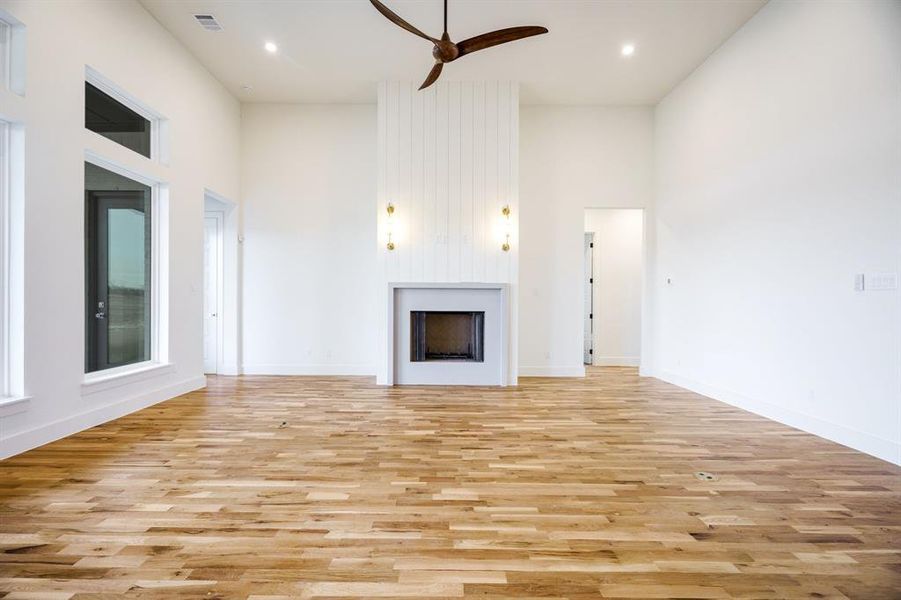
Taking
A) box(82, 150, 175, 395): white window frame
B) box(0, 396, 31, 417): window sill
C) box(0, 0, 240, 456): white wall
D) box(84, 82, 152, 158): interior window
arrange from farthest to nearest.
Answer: box(82, 150, 175, 395): white window frame, box(84, 82, 152, 158): interior window, box(0, 0, 240, 456): white wall, box(0, 396, 31, 417): window sill

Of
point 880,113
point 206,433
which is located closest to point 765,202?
point 880,113

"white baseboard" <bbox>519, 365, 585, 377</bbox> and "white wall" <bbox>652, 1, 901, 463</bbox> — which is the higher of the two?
"white wall" <bbox>652, 1, 901, 463</bbox>

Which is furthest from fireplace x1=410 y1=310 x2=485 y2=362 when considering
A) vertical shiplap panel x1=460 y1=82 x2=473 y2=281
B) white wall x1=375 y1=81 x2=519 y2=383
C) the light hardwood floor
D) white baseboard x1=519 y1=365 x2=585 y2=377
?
the light hardwood floor

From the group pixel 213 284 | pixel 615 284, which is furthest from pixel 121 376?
pixel 615 284

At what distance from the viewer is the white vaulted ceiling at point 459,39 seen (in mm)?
4262

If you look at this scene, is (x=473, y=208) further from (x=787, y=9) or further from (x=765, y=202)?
(x=787, y=9)

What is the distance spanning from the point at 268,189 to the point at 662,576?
6.46 m

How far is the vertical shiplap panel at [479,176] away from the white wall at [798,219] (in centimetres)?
265

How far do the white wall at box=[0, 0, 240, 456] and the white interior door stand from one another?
148 cm

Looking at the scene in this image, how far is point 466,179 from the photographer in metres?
5.67

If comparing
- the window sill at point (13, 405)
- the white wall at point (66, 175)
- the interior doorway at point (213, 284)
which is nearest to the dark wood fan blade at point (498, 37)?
the white wall at point (66, 175)

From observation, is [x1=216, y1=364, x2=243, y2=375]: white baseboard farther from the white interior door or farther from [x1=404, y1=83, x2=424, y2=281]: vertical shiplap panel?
[x1=404, y1=83, x2=424, y2=281]: vertical shiplap panel

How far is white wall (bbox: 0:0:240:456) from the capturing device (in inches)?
124

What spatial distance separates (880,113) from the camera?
3133 mm
